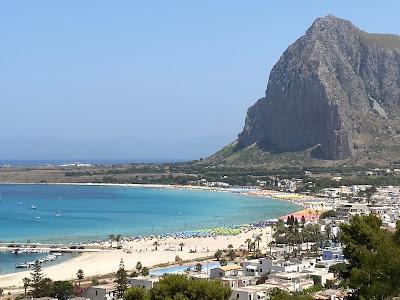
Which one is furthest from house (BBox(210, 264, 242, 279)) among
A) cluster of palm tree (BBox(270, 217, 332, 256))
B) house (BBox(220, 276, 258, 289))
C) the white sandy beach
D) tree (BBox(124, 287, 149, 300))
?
tree (BBox(124, 287, 149, 300))

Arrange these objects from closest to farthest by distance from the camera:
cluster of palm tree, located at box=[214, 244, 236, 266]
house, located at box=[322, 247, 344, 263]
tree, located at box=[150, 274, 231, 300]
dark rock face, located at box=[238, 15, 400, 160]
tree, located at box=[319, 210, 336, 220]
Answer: tree, located at box=[150, 274, 231, 300]
house, located at box=[322, 247, 344, 263]
cluster of palm tree, located at box=[214, 244, 236, 266]
tree, located at box=[319, 210, 336, 220]
dark rock face, located at box=[238, 15, 400, 160]

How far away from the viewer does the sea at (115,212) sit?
256ft

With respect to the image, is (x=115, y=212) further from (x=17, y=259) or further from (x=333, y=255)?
Result: (x=333, y=255)

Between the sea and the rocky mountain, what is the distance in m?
48.7

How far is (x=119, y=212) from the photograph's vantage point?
102 m

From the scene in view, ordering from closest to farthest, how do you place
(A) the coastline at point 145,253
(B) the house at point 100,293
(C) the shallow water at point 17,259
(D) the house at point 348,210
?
(B) the house at point 100,293, (A) the coastline at point 145,253, (C) the shallow water at point 17,259, (D) the house at point 348,210

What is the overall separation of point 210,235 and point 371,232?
156ft

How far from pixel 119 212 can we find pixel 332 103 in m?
88.7

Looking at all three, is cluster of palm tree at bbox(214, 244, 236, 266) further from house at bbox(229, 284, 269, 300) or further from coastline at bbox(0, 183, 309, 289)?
house at bbox(229, 284, 269, 300)

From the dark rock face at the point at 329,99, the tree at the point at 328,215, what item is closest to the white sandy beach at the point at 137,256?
the tree at the point at 328,215

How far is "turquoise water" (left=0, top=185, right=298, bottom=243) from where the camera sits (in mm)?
80319

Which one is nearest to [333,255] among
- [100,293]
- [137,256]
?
[100,293]

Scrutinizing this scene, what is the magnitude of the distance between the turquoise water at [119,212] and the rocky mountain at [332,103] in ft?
165

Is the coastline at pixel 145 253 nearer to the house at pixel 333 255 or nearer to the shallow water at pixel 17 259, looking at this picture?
the shallow water at pixel 17 259
